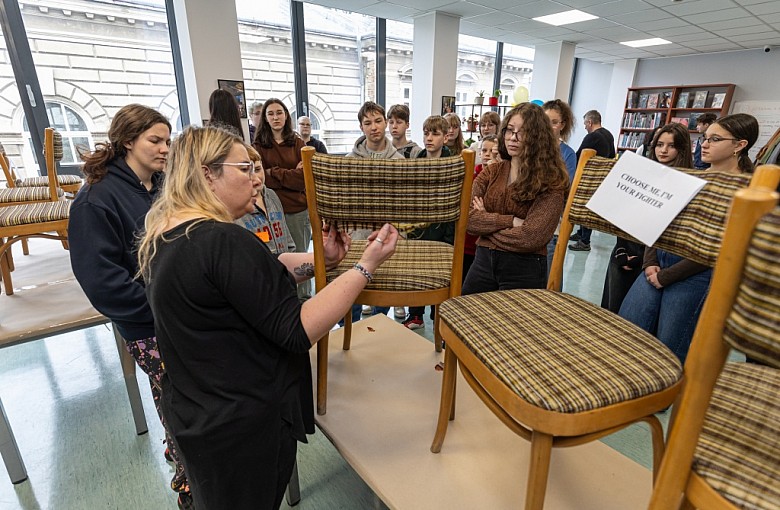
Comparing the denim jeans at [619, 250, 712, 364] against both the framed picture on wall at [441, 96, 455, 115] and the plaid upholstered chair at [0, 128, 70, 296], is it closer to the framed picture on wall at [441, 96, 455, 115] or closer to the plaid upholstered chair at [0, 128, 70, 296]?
the plaid upholstered chair at [0, 128, 70, 296]

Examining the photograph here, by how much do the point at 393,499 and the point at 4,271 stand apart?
2.23 metres

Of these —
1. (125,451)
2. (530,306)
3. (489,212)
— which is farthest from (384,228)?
(125,451)

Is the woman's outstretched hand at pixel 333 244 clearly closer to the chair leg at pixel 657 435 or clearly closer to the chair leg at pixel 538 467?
the chair leg at pixel 538 467

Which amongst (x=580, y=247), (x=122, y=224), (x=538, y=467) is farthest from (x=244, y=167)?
(x=580, y=247)

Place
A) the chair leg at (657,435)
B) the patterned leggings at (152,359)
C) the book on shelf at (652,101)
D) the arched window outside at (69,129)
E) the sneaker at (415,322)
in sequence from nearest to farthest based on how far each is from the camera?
1. the chair leg at (657,435)
2. the patterned leggings at (152,359)
3. the sneaker at (415,322)
4. the arched window outside at (69,129)
5. the book on shelf at (652,101)

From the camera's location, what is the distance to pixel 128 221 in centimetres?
125

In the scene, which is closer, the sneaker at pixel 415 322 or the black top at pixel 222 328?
the black top at pixel 222 328

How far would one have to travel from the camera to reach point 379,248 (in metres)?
0.99

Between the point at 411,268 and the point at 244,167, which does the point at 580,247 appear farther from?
the point at 244,167

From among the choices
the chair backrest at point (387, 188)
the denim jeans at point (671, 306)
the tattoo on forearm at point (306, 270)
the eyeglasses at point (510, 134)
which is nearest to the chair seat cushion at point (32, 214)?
the tattoo on forearm at point (306, 270)

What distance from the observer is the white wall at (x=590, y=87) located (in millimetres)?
9367

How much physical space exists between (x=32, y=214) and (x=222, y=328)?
1.69 m

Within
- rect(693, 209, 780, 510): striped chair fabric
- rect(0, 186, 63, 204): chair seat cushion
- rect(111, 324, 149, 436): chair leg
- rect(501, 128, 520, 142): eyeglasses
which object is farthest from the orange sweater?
rect(0, 186, 63, 204): chair seat cushion

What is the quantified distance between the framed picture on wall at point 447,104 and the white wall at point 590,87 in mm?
4579
